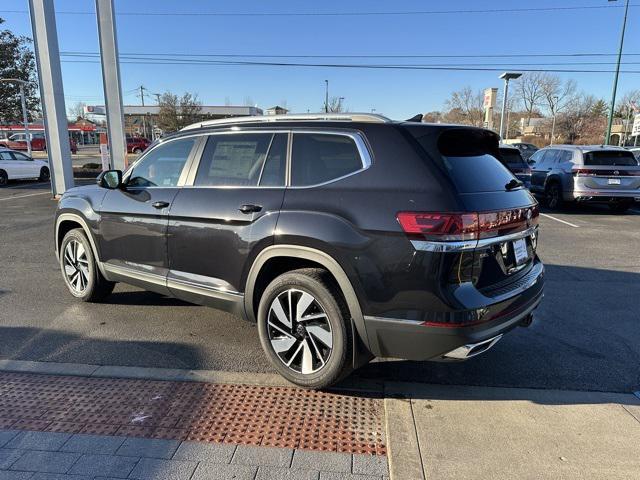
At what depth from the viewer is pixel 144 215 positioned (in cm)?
423

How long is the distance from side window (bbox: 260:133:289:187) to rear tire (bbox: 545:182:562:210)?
37.0 feet

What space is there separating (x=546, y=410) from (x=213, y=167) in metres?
3.07

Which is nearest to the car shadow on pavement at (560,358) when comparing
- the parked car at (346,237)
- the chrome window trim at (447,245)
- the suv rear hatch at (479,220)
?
the parked car at (346,237)

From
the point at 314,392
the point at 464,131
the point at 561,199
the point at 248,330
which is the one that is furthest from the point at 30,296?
the point at 561,199

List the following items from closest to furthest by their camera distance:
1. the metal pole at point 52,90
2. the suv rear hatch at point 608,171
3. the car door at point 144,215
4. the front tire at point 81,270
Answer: the car door at point 144,215
the front tire at point 81,270
the suv rear hatch at point 608,171
the metal pole at point 52,90

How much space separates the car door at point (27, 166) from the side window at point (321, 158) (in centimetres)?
1989

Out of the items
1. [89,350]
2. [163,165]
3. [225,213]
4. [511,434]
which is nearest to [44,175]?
[163,165]

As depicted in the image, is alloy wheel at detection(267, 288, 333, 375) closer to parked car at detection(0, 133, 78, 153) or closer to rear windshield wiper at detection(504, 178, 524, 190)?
rear windshield wiper at detection(504, 178, 524, 190)

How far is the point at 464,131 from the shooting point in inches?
126

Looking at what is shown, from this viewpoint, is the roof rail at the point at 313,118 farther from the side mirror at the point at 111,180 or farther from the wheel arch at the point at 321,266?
the side mirror at the point at 111,180

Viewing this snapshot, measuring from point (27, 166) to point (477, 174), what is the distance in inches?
837

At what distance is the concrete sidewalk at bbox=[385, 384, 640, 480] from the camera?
2.54 metres

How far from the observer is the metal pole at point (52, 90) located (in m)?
13.1

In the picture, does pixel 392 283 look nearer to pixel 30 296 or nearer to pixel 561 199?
pixel 30 296
